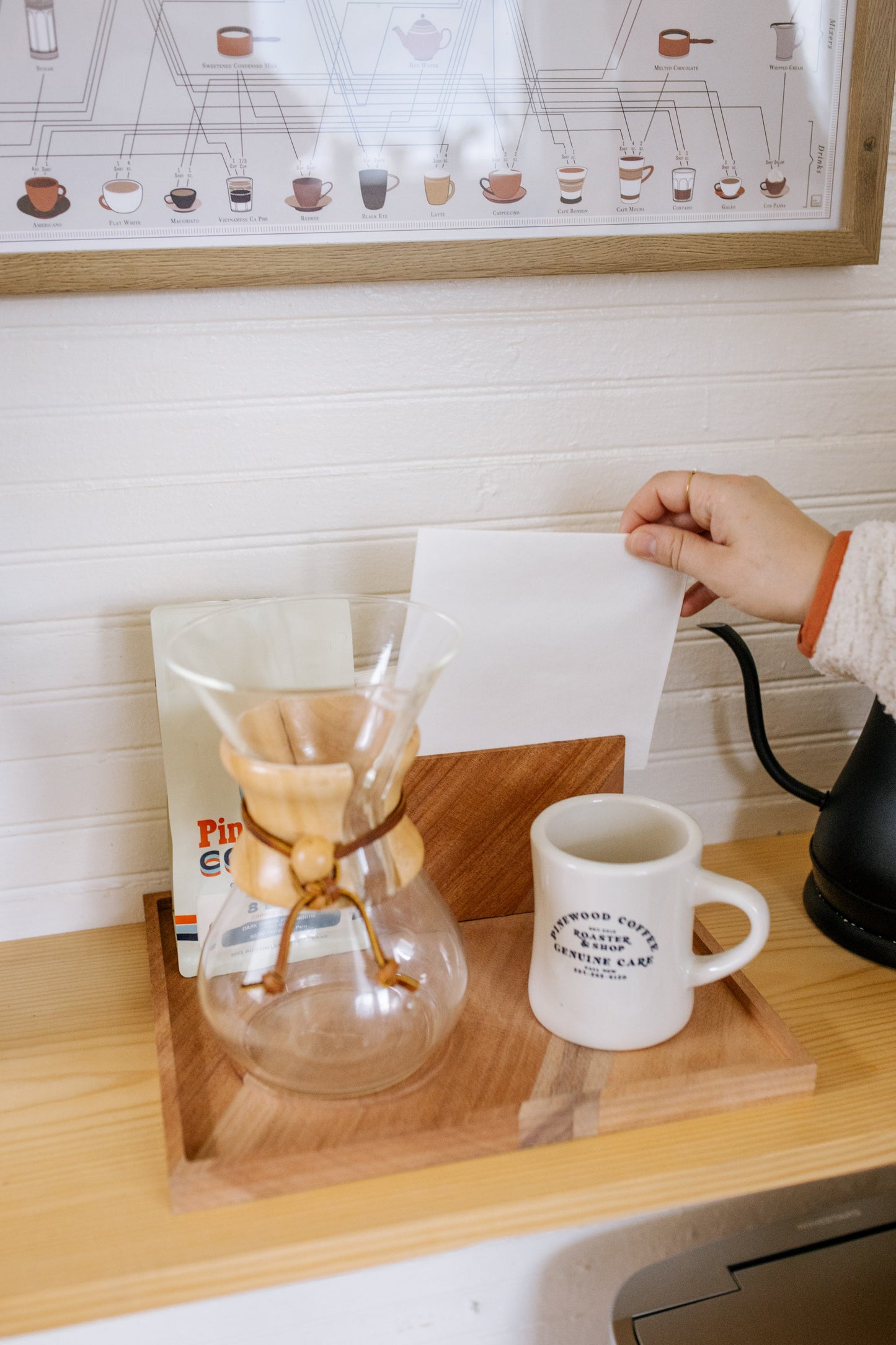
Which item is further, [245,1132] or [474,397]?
[474,397]

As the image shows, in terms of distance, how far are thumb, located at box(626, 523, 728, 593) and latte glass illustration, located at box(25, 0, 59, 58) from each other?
18.0 inches

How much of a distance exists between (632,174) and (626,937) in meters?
0.51

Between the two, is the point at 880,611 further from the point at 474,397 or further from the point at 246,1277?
the point at 246,1277

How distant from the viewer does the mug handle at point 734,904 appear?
1.92ft

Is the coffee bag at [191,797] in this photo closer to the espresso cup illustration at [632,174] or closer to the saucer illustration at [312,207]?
the saucer illustration at [312,207]

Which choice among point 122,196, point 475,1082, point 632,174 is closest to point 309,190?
point 122,196

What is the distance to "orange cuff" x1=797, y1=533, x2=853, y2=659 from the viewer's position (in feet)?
2.13

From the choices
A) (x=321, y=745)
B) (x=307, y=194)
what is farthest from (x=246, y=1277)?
(x=307, y=194)

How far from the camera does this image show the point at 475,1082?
1.91 ft

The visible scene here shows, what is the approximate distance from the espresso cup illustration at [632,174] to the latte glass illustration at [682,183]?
0.06 feet

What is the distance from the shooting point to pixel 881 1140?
568 mm

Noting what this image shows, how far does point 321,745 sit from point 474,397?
12.8 inches

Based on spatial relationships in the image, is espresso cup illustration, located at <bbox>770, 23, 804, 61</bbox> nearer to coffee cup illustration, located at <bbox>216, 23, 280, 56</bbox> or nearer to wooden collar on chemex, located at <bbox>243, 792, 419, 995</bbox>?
coffee cup illustration, located at <bbox>216, 23, 280, 56</bbox>

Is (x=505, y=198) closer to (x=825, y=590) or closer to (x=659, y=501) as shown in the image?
(x=659, y=501)
